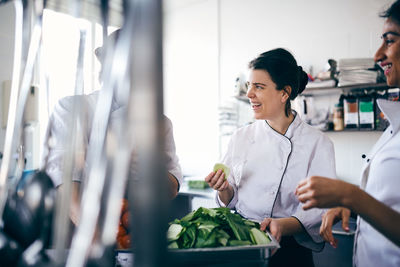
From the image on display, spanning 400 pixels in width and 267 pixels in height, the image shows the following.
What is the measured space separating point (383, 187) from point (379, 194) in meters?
0.03

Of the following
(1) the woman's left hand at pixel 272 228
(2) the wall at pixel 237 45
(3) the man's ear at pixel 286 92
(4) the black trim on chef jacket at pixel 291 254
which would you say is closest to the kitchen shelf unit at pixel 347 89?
(2) the wall at pixel 237 45

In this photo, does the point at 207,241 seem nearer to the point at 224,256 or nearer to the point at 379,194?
the point at 224,256

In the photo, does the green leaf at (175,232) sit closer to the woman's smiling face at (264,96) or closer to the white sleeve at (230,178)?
the white sleeve at (230,178)

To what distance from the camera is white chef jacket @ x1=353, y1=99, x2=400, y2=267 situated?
0.92 m

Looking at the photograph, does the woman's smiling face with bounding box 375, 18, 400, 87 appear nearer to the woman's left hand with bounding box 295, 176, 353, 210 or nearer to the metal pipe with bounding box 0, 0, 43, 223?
the woman's left hand with bounding box 295, 176, 353, 210

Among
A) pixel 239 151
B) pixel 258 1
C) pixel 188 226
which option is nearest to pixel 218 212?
pixel 188 226

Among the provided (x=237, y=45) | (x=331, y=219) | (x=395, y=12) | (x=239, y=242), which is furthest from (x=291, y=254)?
(x=237, y=45)

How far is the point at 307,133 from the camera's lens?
4.58 feet

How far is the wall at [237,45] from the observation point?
2758 mm

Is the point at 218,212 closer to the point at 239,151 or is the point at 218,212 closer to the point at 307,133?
the point at 239,151

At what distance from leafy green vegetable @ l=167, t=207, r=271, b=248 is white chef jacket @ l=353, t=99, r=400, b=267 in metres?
0.41

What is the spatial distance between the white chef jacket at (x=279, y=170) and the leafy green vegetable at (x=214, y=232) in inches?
14.9

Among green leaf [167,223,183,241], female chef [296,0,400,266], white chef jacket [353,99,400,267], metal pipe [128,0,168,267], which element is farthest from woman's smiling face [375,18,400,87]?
metal pipe [128,0,168,267]

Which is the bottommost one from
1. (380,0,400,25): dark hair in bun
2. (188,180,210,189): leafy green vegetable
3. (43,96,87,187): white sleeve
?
(188,180,210,189): leafy green vegetable
